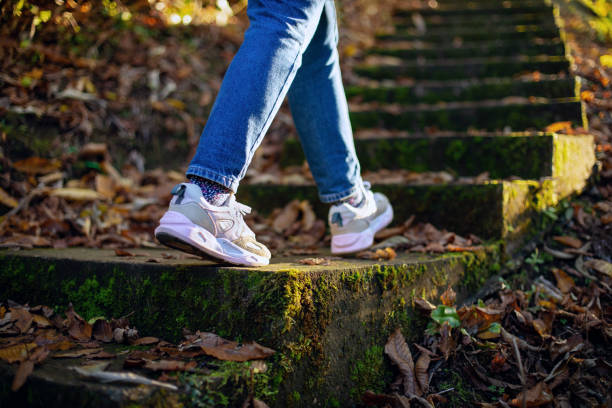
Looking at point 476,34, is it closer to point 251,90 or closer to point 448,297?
point 448,297

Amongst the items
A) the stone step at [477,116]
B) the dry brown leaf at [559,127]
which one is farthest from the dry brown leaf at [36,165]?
the dry brown leaf at [559,127]

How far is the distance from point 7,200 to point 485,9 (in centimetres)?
560

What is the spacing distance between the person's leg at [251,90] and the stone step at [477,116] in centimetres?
202

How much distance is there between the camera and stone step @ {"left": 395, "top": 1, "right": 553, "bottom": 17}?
218 inches

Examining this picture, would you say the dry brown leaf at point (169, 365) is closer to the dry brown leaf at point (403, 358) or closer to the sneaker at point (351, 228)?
the dry brown leaf at point (403, 358)

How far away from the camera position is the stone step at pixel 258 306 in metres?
1.43

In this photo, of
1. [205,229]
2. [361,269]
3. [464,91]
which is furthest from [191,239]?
[464,91]

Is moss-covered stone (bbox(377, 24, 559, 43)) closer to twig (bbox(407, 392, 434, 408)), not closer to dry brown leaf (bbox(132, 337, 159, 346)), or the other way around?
twig (bbox(407, 392, 434, 408))

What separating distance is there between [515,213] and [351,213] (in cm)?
87

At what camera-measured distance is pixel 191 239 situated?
1434mm

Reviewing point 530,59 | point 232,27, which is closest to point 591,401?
point 530,59

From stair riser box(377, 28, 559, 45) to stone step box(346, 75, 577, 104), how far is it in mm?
1200

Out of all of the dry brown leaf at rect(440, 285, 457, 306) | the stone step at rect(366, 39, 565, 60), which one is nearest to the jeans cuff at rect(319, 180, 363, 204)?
the dry brown leaf at rect(440, 285, 457, 306)

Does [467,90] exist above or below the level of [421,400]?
above
